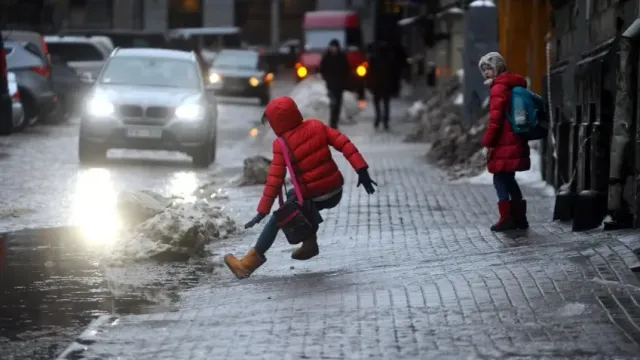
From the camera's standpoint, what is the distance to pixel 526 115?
41.3 ft

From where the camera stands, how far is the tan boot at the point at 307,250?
35.3 ft

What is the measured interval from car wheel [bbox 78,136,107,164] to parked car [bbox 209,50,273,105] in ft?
76.4

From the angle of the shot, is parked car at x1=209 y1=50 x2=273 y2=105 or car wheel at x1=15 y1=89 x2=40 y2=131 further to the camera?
parked car at x1=209 y1=50 x2=273 y2=105

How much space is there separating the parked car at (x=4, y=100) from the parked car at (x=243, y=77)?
59.8 feet

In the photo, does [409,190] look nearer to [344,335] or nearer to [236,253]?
[236,253]

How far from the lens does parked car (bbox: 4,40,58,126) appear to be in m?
29.4

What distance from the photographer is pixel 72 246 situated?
12391mm

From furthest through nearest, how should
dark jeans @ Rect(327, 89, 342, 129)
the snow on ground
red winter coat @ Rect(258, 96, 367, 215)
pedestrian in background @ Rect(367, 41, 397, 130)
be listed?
pedestrian in background @ Rect(367, 41, 397, 130) → dark jeans @ Rect(327, 89, 342, 129) → the snow on ground → red winter coat @ Rect(258, 96, 367, 215)

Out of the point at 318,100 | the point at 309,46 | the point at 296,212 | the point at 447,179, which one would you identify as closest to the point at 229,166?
the point at 447,179

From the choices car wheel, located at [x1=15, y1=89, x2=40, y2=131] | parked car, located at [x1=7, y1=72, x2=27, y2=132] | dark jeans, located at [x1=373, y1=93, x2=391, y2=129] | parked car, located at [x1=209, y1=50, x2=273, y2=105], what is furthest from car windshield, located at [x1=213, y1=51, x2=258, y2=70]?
parked car, located at [x1=7, y1=72, x2=27, y2=132]

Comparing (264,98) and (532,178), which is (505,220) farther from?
(264,98)

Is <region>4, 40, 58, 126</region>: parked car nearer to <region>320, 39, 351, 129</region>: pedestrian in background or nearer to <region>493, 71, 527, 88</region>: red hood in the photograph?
<region>320, 39, 351, 129</region>: pedestrian in background

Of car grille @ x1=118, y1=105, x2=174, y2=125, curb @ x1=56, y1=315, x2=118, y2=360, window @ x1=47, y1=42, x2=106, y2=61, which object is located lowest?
curb @ x1=56, y1=315, x2=118, y2=360

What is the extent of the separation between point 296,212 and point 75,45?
85.1 feet
